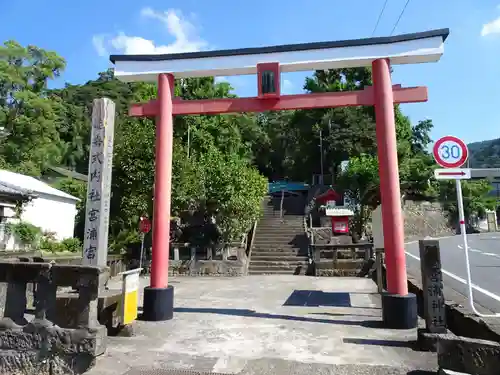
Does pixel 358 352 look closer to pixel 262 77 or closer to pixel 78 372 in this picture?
pixel 78 372

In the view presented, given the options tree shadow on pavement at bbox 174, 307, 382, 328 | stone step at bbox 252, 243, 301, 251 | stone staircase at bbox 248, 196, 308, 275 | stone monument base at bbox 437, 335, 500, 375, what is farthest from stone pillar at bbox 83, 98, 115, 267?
stone step at bbox 252, 243, 301, 251

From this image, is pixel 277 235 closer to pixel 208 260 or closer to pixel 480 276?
pixel 208 260

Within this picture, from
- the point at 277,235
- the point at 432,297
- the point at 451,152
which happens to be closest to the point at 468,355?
the point at 432,297

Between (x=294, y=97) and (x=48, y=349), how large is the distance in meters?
5.94

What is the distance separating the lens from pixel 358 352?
17.5 feet

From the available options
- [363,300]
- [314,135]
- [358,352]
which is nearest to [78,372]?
[358,352]

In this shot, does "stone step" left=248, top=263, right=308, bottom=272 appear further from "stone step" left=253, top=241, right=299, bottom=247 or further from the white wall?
the white wall

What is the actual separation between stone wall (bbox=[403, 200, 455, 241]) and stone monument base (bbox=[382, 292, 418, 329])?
101ft

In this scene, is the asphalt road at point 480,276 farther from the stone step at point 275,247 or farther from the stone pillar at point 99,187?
the stone pillar at point 99,187

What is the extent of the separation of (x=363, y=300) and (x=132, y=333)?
588cm

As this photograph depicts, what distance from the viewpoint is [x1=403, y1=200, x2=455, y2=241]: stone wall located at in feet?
119

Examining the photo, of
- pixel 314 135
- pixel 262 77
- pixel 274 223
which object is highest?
pixel 314 135

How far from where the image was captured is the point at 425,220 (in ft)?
123

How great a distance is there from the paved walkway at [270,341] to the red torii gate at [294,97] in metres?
0.85
